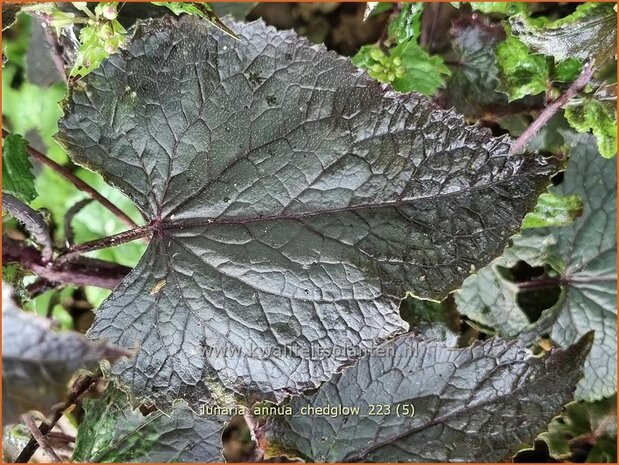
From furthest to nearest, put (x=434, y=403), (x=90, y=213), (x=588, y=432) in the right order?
(x=90, y=213), (x=588, y=432), (x=434, y=403)

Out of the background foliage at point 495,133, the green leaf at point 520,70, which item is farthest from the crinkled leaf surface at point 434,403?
the green leaf at point 520,70

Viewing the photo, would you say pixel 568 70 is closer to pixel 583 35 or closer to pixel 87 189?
pixel 583 35

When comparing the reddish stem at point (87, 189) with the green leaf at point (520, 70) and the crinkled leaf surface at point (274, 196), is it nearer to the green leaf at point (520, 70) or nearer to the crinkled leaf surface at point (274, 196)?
the crinkled leaf surface at point (274, 196)

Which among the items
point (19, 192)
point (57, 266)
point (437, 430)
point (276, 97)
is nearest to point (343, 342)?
point (437, 430)

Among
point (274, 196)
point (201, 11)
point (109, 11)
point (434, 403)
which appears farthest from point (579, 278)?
point (109, 11)

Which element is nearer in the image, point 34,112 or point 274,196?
point 274,196

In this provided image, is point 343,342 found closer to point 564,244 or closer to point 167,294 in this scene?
point 167,294
